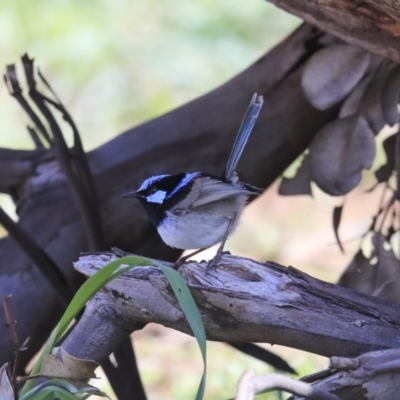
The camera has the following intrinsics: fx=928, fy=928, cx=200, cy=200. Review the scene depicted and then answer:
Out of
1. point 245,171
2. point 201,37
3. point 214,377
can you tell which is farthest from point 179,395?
point 201,37

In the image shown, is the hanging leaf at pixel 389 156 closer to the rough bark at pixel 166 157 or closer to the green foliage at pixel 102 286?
the rough bark at pixel 166 157

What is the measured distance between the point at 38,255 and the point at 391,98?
1.04m

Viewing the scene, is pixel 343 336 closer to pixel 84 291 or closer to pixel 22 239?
pixel 84 291

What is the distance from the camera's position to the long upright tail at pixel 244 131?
7.79ft

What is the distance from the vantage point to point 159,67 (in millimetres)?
6035

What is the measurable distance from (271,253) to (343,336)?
346cm

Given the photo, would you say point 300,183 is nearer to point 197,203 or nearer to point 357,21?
point 197,203

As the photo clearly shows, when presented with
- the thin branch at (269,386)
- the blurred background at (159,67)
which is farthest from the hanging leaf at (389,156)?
the blurred background at (159,67)

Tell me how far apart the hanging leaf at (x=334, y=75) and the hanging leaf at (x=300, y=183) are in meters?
0.24

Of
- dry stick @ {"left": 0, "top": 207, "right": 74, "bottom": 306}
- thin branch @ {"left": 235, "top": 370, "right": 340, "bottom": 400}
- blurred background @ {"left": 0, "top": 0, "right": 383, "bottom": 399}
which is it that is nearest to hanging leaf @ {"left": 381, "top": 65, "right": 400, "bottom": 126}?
dry stick @ {"left": 0, "top": 207, "right": 74, "bottom": 306}

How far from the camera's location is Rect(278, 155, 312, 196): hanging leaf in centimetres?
272

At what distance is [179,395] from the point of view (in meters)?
4.11

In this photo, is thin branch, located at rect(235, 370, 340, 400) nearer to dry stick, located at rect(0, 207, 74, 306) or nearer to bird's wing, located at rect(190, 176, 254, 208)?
bird's wing, located at rect(190, 176, 254, 208)

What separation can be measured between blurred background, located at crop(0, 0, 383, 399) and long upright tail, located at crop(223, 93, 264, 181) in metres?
2.50
